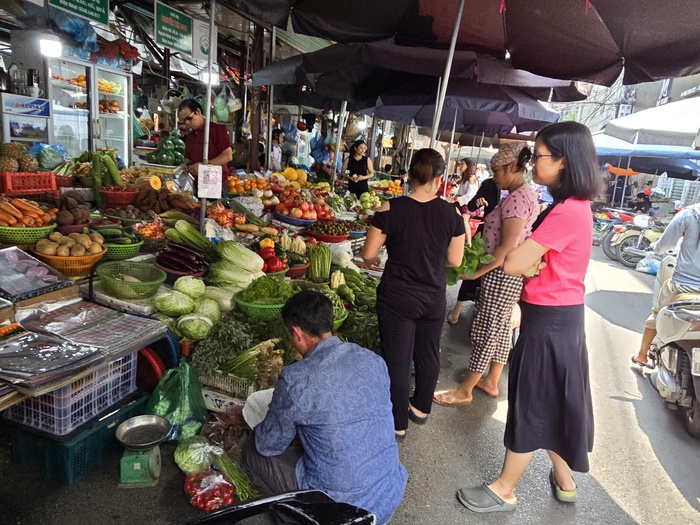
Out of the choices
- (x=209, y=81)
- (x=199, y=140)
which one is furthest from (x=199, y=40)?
(x=209, y=81)

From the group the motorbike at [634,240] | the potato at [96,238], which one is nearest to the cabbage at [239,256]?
the potato at [96,238]

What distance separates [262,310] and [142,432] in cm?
119

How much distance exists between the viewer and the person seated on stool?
1.91 m

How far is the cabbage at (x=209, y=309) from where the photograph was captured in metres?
3.54

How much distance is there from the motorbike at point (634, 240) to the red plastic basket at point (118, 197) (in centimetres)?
1145

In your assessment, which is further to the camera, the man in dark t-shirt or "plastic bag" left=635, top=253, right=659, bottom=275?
"plastic bag" left=635, top=253, right=659, bottom=275

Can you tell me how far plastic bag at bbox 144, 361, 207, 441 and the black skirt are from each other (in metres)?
2.00

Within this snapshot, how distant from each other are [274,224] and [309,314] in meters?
3.88

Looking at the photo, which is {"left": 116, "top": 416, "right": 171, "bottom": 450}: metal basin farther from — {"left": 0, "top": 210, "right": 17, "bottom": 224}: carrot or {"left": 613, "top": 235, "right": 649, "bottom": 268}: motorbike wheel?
{"left": 613, "top": 235, "right": 649, "bottom": 268}: motorbike wheel

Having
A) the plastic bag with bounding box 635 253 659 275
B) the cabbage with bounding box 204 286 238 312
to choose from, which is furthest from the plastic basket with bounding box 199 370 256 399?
the plastic bag with bounding box 635 253 659 275

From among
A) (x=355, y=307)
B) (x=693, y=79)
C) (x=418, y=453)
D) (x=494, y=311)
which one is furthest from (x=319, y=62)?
(x=693, y=79)

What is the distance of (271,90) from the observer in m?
8.40

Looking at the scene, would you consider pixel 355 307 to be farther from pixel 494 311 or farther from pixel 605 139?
pixel 605 139

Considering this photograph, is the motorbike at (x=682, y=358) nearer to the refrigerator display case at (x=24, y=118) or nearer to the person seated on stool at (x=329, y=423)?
the person seated on stool at (x=329, y=423)
